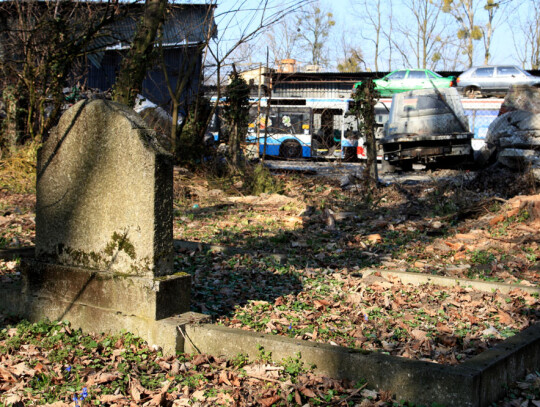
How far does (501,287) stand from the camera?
563 centimetres

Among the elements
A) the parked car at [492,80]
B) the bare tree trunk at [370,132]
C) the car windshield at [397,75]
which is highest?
the car windshield at [397,75]

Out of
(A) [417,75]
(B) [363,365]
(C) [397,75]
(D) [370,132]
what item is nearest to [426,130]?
(D) [370,132]

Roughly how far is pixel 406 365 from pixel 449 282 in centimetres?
276

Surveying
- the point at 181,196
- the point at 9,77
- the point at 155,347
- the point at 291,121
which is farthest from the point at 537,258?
the point at 291,121

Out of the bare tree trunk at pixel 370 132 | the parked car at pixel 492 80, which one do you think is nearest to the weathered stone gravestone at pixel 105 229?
the bare tree trunk at pixel 370 132

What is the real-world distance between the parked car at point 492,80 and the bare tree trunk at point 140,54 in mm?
19651

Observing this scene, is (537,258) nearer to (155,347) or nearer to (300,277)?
(300,277)

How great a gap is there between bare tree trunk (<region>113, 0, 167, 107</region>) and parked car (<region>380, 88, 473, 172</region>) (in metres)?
8.03

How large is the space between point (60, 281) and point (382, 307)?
2783 mm

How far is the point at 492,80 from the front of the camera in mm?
27422

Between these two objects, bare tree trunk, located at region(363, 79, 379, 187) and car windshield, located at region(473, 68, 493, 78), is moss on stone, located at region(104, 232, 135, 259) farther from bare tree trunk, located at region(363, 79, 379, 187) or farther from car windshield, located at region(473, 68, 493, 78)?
car windshield, located at region(473, 68, 493, 78)

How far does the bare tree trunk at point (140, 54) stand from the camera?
37.2 feet

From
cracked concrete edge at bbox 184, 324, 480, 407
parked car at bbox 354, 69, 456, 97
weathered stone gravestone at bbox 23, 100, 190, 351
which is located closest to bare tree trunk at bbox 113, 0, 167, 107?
weathered stone gravestone at bbox 23, 100, 190, 351

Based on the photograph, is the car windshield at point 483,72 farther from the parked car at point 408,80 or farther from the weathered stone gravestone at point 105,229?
the weathered stone gravestone at point 105,229
